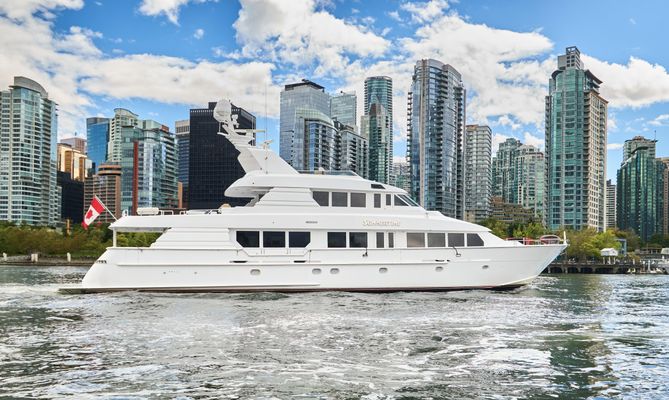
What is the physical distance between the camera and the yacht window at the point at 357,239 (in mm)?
21906

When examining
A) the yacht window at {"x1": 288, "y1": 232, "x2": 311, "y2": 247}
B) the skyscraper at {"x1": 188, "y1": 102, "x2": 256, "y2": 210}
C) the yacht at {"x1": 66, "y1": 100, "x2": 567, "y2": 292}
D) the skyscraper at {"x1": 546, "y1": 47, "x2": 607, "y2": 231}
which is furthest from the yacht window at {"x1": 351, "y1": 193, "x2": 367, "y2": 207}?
the skyscraper at {"x1": 188, "y1": 102, "x2": 256, "y2": 210}

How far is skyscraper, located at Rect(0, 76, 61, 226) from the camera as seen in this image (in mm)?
124938

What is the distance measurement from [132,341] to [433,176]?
11636 cm

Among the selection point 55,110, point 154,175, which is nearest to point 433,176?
point 154,175

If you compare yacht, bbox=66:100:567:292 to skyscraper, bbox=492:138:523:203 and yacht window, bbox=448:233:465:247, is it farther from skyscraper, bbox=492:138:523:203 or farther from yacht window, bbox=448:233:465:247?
skyscraper, bbox=492:138:523:203

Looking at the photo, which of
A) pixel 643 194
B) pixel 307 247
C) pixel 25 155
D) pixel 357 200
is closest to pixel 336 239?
pixel 307 247

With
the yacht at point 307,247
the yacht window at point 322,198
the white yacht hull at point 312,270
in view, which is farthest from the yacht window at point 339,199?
the white yacht hull at point 312,270

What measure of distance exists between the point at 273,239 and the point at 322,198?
2.79m

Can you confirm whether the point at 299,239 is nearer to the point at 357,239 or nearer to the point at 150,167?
the point at 357,239

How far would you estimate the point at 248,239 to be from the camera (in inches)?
841

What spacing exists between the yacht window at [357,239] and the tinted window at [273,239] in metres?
2.71

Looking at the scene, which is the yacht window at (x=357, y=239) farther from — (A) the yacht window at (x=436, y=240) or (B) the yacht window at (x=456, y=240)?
(B) the yacht window at (x=456, y=240)

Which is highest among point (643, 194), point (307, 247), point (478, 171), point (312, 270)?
point (478, 171)

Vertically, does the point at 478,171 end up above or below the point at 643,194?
above
